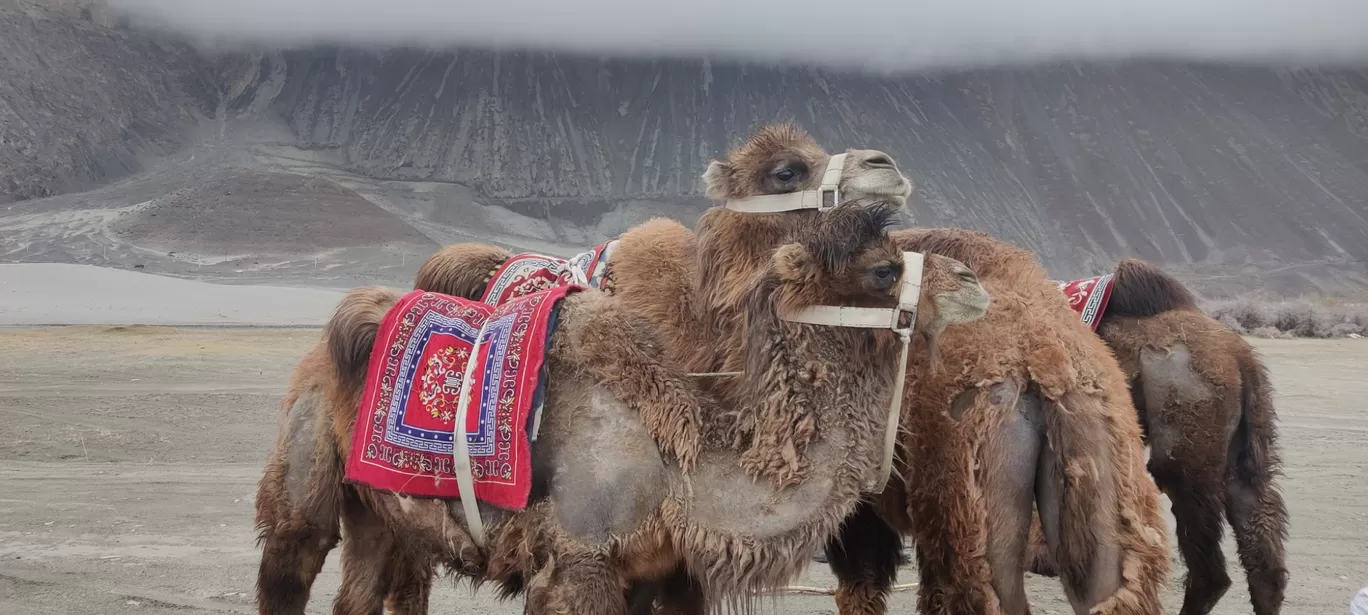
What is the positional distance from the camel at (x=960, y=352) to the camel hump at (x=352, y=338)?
1.08 m

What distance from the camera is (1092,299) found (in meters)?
5.93

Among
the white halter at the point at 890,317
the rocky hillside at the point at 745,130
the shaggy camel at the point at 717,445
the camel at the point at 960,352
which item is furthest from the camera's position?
the rocky hillside at the point at 745,130

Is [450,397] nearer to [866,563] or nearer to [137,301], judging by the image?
[866,563]

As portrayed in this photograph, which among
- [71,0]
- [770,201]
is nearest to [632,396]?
[770,201]

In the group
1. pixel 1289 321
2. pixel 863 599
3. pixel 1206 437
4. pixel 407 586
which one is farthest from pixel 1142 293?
pixel 1289 321

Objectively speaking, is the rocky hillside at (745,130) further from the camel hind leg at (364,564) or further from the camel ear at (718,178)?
the camel hind leg at (364,564)

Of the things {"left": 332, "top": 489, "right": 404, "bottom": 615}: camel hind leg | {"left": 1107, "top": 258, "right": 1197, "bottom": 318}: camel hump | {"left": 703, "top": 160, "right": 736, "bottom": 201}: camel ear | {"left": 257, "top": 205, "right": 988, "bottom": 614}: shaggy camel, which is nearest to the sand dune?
{"left": 332, "top": 489, "right": 404, "bottom": 615}: camel hind leg

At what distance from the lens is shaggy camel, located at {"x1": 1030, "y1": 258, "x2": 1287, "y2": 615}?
5.50 meters

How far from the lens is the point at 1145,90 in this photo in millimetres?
66875

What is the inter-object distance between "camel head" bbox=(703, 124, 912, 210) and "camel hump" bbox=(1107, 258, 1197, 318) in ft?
7.83

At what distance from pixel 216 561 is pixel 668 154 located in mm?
52910

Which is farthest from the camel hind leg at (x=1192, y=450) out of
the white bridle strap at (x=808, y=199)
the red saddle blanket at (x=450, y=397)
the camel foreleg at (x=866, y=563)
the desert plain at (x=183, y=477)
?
the red saddle blanket at (x=450, y=397)

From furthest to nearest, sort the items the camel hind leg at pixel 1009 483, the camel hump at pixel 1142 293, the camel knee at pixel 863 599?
the camel hump at pixel 1142 293
the camel knee at pixel 863 599
the camel hind leg at pixel 1009 483

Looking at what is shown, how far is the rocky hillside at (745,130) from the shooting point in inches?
2174
